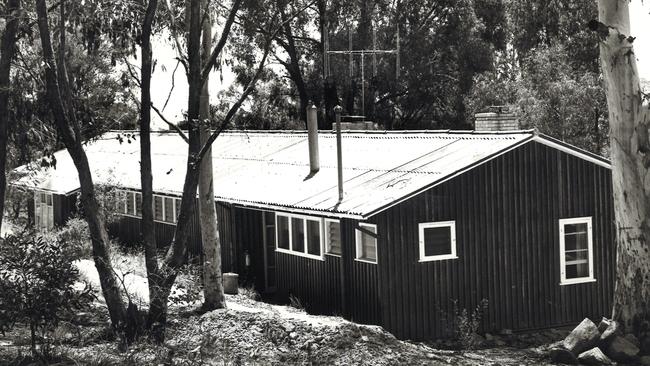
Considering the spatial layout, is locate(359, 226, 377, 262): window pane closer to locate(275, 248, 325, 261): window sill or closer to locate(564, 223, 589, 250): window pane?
locate(275, 248, 325, 261): window sill

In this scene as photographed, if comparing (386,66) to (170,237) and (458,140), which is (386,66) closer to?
(170,237)

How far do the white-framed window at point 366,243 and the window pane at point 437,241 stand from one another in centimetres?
104

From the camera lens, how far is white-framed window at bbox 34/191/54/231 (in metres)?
37.7

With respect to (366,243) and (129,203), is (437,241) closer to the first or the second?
(366,243)

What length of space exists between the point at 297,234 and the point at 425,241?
3.83 metres

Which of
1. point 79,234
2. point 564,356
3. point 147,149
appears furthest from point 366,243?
point 79,234

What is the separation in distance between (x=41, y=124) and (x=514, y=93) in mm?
23955

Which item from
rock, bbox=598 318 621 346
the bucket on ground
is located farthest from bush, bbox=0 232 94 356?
rock, bbox=598 318 621 346

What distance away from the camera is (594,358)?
16703mm

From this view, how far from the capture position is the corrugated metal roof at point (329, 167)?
20.2 meters


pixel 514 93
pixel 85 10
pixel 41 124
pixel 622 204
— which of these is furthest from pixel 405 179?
pixel 514 93

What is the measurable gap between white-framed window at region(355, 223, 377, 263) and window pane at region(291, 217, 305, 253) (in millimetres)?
2414

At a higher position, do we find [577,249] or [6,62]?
[6,62]

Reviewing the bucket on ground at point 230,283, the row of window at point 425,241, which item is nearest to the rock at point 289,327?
the row of window at point 425,241
